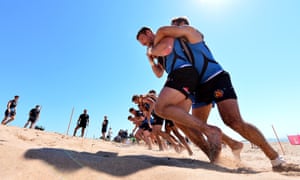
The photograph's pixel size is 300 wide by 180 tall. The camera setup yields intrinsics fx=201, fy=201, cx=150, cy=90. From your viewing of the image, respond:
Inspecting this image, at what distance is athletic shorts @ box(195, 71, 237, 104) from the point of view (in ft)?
7.06

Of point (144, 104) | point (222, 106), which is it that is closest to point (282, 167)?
point (222, 106)

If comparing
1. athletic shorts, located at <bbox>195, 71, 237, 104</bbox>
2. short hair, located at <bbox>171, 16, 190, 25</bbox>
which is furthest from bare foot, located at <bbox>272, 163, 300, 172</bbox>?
short hair, located at <bbox>171, 16, 190, 25</bbox>

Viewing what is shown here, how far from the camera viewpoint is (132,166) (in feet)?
4.89

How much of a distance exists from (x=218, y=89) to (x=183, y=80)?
427mm

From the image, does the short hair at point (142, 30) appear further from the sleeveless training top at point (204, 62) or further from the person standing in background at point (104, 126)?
the person standing in background at point (104, 126)

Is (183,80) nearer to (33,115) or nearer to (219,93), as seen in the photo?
(219,93)

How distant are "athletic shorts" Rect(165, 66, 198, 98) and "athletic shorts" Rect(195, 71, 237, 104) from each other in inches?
8.3

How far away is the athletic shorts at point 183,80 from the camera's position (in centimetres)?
204

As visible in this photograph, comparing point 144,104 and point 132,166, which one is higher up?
point 144,104

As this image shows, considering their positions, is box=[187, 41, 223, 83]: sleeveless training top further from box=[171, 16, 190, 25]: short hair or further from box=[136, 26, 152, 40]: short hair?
box=[136, 26, 152, 40]: short hair

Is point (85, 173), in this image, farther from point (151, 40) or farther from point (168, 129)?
point (168, 129)

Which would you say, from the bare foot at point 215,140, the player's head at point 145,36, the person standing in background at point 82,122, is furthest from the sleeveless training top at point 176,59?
the person standing in background at point 82,122

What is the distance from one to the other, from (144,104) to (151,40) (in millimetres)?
4036

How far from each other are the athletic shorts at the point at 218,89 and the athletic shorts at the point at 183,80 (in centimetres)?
21
